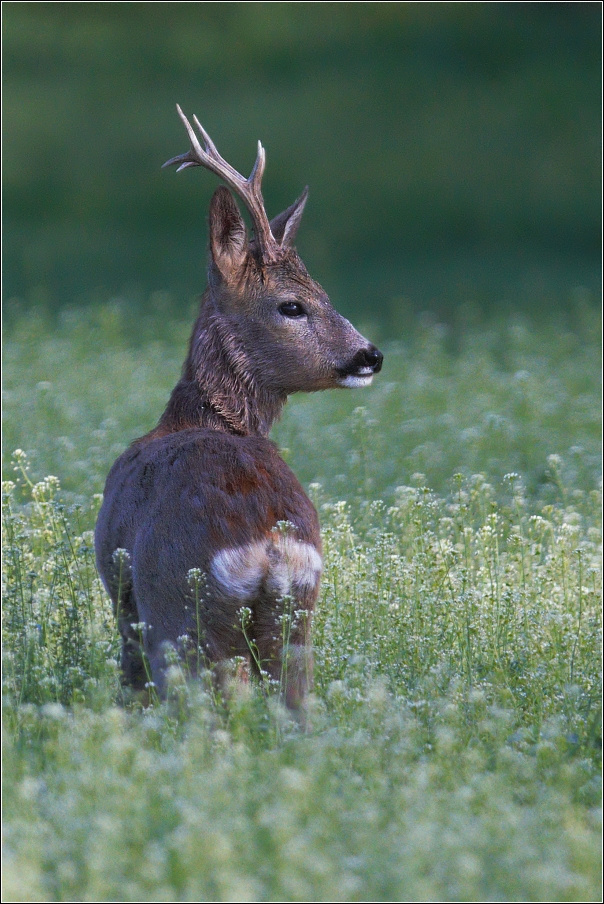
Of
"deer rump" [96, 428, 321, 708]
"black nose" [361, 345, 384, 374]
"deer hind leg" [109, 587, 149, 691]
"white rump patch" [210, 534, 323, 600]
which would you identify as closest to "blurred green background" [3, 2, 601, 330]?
"black nose" [361, 345, 384, 374]

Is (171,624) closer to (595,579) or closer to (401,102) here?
(595,579)

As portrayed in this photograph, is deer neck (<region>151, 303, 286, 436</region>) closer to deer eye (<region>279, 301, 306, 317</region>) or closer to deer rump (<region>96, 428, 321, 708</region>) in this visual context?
deer eye (<region>279, 301, 306, 317</region>)

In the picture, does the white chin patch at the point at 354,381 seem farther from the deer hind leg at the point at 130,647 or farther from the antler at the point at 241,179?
the deer hind leg at the point at 130,647

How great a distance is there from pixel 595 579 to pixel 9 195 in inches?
700

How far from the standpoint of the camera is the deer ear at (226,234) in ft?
17.0

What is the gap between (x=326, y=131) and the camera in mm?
23125

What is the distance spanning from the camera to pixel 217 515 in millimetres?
4172

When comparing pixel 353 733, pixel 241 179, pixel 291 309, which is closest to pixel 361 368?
pixel 291 309

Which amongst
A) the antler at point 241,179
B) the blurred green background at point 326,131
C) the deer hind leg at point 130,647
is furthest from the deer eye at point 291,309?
the blurred green background at point 326,131

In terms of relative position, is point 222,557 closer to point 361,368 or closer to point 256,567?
point 256,567

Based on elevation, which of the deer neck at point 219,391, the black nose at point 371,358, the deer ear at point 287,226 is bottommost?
the deer neck at point 219,391

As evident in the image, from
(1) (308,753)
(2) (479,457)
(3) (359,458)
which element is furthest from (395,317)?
(1) (308,753)

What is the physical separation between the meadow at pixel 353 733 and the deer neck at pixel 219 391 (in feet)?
2.14

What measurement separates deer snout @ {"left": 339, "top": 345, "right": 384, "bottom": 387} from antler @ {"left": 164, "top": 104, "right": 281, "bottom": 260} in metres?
0.53
